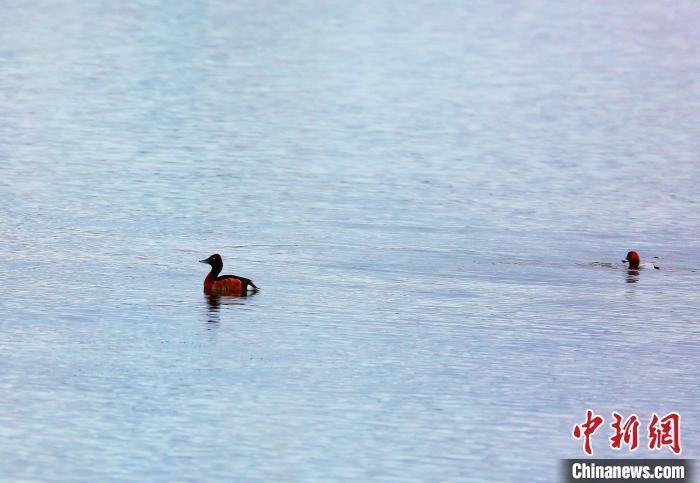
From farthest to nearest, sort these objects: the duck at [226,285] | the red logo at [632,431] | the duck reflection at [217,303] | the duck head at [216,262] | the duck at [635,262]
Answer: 1. the duck at [635,262]
2. the duck head at [216,262]
3. the duck at [226,285]
4. the duck reflection at [217,303]
5. the red logo at [632,431]

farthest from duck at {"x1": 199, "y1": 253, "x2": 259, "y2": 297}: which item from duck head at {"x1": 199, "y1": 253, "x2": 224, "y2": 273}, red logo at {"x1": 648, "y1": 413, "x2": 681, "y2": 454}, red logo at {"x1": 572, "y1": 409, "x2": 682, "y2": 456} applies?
red logo at {"x1": 648, "y1": 413, "x2": 681, "y2": 454}

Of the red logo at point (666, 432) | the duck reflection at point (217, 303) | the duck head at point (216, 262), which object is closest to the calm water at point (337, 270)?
the duck reflection at point (217, 303)

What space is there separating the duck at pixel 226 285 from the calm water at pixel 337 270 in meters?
0.24

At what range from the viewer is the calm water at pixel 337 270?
18.1 metres

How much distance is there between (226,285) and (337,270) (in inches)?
119

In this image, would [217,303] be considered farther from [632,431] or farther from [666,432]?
[666,432]

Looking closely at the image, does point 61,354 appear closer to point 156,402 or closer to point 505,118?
point 156,402

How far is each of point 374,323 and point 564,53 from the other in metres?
53.0

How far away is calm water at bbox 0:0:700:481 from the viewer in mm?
18109

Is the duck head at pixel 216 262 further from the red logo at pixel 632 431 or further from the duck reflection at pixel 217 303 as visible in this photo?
the red logo at pixel 632 431

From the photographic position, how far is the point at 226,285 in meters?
24.4

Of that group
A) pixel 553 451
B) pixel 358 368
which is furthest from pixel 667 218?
pixel 553 451

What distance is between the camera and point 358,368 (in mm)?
20719

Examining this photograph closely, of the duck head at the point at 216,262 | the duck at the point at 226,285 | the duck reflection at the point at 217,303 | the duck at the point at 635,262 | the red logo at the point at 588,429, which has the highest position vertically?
the duck at the point at 635,262
